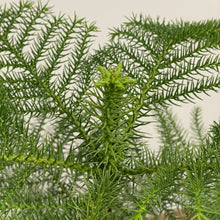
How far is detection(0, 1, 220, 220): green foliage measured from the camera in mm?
203

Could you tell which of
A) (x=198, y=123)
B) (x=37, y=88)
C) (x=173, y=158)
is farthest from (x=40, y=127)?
(x=198, y=123)

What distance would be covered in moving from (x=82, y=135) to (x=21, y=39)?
10cm

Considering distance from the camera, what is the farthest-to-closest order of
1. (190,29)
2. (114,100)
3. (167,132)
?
(167,132), (190,29), (114,100)

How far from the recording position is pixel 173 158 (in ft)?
0.72

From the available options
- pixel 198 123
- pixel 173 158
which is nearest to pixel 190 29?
pixel 173 158

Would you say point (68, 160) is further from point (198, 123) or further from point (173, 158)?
point (198, 123)

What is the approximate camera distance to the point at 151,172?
242mm

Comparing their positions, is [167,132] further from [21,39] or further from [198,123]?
[21,39]

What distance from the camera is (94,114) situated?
198mm

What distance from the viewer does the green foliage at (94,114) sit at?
203 mm

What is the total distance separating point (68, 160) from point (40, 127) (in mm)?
150

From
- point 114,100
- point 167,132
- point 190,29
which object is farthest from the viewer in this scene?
point 167,132

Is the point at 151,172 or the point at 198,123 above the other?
the point at 198,123

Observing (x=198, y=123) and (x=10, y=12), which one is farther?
(x=198, y=123)
